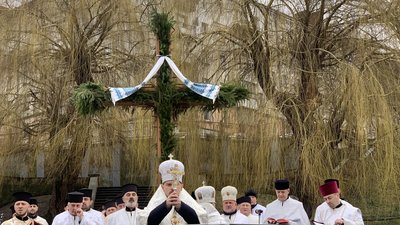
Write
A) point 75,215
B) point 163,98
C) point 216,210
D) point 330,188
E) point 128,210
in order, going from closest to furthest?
point 216,210
point 163,98
point 330,188
point 75,215
point 128,210

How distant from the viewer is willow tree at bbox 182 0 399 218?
12383mm

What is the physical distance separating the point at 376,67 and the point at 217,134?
384 centimetres

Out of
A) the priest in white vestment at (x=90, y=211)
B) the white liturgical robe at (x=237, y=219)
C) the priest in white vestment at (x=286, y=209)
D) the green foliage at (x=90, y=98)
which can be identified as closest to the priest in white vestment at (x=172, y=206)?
the green foliage at (x=90, y=98)

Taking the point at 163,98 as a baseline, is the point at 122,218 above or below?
below

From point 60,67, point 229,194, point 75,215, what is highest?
point 60,67

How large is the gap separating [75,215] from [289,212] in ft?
A: 10.9

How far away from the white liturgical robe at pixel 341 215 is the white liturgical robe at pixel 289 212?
28 cm

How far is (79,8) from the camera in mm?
15023

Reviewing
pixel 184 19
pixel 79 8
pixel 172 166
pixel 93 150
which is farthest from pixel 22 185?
pixel 172 166

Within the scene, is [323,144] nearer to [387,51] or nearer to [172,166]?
[387,51]

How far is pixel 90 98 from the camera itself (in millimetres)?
7750

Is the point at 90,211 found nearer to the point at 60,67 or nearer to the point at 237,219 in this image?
the point at 237,219

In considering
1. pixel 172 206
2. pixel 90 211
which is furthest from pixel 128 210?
pixel 172 206

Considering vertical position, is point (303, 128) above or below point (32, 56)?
below
